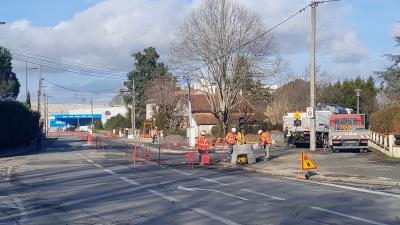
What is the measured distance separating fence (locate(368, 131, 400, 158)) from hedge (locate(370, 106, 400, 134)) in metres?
0.71

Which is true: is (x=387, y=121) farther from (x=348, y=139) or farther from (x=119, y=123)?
(x=119, y=123)

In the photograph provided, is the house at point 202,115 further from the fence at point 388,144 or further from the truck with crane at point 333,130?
the fence at point 388,144

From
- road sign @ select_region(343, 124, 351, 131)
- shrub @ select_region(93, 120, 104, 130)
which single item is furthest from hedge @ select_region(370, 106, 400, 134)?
shrub @ select_region(93, 120, 104, 130)

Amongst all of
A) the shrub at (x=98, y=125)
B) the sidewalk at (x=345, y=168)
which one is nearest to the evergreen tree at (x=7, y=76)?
the shrub at (x=98, y=125)

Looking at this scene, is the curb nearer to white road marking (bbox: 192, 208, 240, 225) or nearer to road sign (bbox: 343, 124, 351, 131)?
white road marking (bbox: 192, 208, 240, 225)

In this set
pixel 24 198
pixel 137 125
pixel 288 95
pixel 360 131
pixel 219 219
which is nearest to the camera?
pixel 219 219

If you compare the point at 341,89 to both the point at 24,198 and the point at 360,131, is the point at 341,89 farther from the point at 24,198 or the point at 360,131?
the point at 24,198

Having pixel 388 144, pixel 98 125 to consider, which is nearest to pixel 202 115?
pixel 388 144

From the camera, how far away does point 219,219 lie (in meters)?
13.4

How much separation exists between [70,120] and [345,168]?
156721mm

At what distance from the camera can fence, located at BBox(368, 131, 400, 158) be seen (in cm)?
3444

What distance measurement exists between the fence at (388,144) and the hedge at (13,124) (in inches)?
1097

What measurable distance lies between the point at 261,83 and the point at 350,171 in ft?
113

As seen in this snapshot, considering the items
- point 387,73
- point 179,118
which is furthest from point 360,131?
point 179,118
